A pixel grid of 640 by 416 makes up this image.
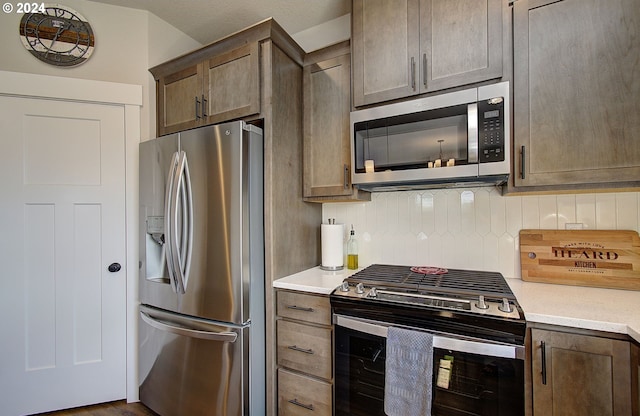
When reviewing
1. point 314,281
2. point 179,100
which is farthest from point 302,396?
point 179,100

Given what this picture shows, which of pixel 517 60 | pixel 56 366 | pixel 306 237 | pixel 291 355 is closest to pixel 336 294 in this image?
pixel 291 355

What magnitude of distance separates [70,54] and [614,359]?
335 cm

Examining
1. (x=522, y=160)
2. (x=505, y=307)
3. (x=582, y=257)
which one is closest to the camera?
(x=505, y=307)

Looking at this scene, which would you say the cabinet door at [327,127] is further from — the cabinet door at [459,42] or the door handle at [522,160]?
the door handle at [522,160]

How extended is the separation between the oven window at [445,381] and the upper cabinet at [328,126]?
86 centimetres

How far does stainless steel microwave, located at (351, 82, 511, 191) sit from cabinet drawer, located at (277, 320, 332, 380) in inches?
34.7

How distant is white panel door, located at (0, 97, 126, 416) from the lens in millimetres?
1915

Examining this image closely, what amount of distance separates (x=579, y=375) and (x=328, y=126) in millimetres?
1646

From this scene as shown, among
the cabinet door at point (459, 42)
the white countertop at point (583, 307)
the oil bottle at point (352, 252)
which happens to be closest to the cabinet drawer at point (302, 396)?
the oil bottle at point (352, 252)

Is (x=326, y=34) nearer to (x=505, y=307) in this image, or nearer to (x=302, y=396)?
(x=505, y=307)

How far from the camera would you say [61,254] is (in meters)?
2.01

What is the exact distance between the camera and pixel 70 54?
6.64 feet

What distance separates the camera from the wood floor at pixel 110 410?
1.96 m

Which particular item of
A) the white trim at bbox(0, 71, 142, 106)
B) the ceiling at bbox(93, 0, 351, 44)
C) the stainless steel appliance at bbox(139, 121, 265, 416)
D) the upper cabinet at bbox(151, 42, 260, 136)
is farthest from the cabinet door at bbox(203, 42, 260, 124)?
the white trim at bbox(0, 71, 142, 106)
